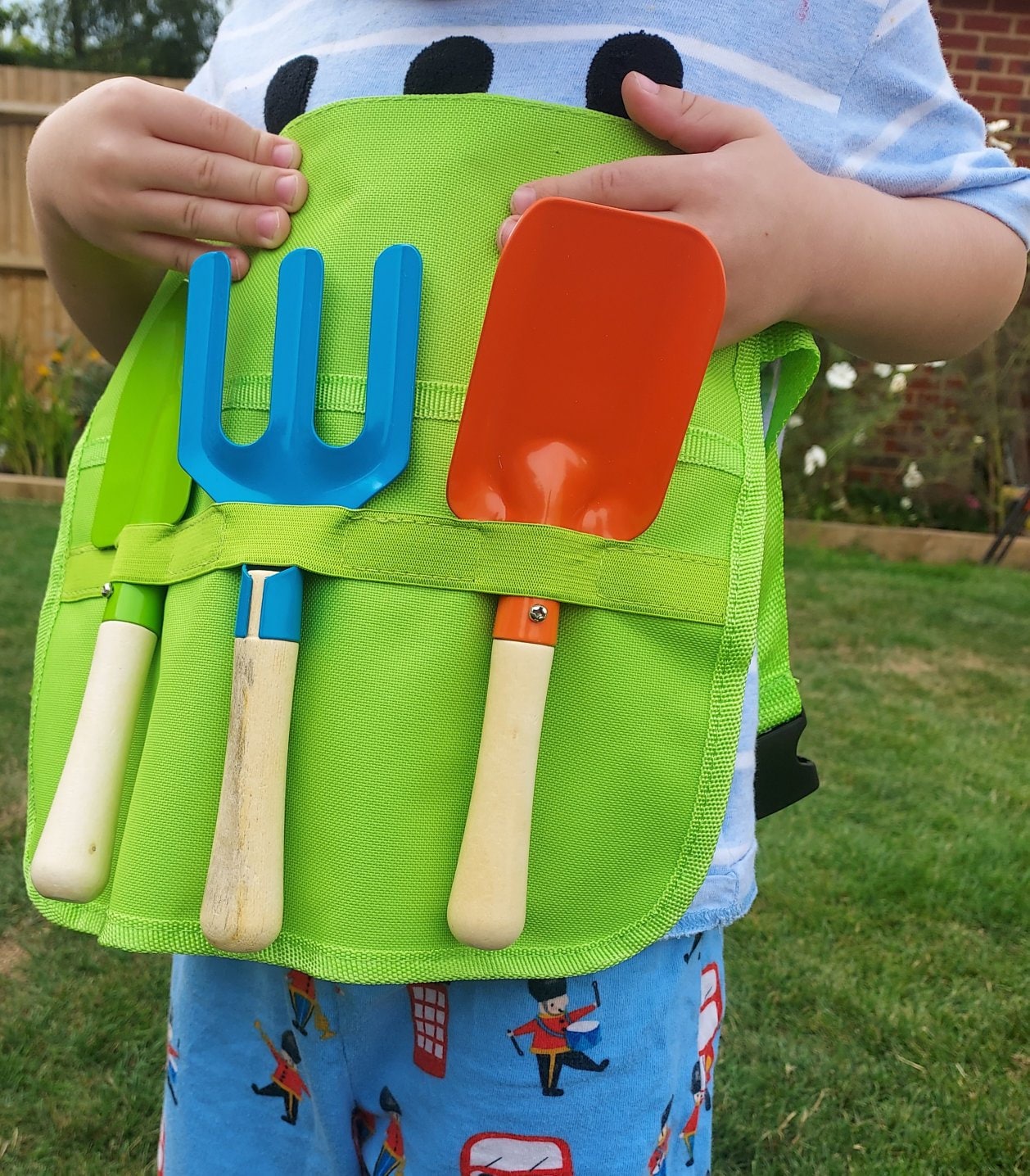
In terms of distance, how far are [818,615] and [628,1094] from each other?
323cm

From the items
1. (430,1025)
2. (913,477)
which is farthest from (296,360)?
(913,477)

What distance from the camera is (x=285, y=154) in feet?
2.07

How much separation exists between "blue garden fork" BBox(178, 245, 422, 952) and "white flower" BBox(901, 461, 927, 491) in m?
→ 4.71

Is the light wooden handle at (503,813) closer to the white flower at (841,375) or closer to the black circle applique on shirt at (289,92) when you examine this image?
the black circle applique on shirt at (289,92)

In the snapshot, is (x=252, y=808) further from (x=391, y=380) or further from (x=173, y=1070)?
(x=173, y=1070)

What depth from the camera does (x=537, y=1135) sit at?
64 centimetres

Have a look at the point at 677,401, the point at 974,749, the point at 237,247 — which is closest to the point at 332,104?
the point at 237,247

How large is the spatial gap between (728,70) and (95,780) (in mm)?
551

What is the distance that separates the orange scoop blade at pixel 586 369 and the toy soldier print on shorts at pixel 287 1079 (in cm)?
41

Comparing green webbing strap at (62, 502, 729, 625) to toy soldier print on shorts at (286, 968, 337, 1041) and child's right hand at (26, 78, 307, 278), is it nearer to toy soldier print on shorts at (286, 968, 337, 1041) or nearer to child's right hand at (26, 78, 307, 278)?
child's right hand at (26, 78, 307, 278)

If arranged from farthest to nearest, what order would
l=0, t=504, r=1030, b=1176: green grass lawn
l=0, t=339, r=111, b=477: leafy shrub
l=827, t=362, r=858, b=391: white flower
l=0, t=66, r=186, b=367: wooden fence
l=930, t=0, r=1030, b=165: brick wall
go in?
l=0, t=66, r=186, b=367: wooden fence
l=0, t=339, r=111, b=477: leafy shrub
l=930, t=0, r=1030, b=165: brick wall
l=827, t=362, r=858, b=391: white flower
l=0, t=504, r=1030, b=1176: green grass lawn

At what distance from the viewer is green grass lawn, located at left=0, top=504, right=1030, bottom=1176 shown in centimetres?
148

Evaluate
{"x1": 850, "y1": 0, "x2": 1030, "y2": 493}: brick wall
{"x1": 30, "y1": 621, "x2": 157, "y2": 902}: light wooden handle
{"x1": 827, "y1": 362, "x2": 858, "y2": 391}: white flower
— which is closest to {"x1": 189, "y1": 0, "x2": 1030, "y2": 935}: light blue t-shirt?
{"x1": 30, "y1": 621, "x2": 157, "y2": 902}: light wooden handle

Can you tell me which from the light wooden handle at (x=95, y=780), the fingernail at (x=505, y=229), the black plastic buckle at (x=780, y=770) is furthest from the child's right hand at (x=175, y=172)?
the black plastic buckle at (x=780, y=770)
